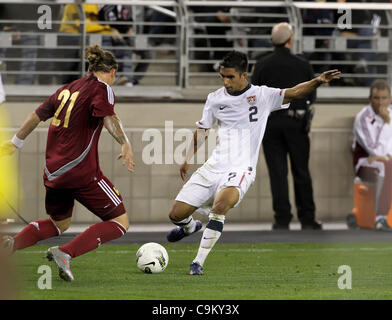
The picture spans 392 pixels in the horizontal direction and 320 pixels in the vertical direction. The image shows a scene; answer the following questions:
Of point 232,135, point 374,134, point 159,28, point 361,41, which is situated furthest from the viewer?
point 361,41

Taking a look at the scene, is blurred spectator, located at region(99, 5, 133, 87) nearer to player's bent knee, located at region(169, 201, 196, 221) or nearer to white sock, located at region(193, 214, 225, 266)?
player's bent knee, located at region(169, 201, 196, 221)

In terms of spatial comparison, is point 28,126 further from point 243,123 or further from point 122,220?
point 243,123

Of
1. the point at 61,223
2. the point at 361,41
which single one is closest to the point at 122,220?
the point at 61,223

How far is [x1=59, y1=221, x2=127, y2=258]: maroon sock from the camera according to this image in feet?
25.9

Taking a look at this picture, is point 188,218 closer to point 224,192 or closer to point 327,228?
point 224,192

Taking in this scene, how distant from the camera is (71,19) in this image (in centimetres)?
1441

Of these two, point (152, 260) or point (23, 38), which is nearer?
point (152, 260)

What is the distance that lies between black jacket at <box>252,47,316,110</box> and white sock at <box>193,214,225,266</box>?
4.27 meters

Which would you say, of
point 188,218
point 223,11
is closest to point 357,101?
point 223,11

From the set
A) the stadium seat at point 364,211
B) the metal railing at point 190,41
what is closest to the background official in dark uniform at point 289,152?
the stadium seat at point 364,211

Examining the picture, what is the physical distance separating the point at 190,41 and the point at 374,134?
9.97 feet

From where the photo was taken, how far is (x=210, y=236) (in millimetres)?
8477

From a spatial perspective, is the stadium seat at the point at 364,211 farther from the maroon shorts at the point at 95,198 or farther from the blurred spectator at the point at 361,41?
the maroon shorts at the point at 95,198

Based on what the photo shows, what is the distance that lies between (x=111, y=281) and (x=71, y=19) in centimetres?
708
